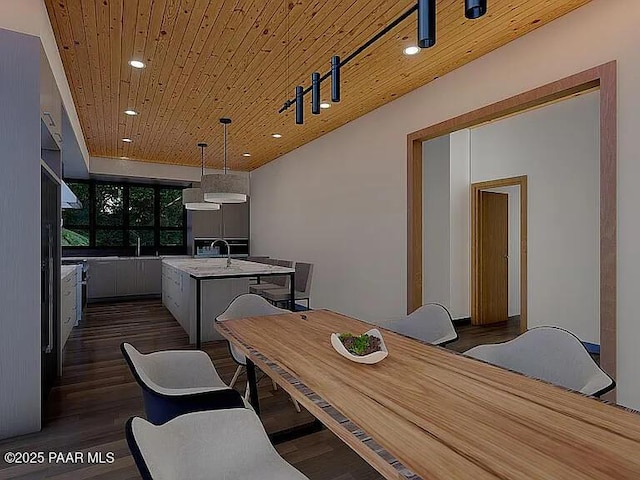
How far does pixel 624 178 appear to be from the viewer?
241 cm

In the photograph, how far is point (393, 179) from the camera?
14.4 ft

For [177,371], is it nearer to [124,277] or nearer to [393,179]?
[393,179]

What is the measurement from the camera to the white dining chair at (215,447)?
3.65 ft

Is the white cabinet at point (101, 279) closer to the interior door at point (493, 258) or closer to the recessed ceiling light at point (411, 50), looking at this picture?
the interior door at point (493, 258)

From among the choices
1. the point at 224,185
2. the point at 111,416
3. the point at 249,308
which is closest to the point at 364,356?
the point at 249,308

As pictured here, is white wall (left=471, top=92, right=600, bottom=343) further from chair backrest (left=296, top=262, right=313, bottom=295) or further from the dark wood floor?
chair backrest (left=296, top=262, right=313, bottom=295)

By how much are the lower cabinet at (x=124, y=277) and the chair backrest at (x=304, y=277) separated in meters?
3.57

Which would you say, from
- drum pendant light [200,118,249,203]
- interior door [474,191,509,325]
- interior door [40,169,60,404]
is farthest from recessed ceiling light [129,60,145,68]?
interior door [474,191,509,325]

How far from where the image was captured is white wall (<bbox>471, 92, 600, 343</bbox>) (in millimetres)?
4316

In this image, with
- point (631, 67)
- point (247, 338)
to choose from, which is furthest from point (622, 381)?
point (247, 338)

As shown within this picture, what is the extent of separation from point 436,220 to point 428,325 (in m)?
2.78

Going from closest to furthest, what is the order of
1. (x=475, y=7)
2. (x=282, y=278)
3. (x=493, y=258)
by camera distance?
(x=475, y=7)
(x=493, y=258)
(x=282, y=278)

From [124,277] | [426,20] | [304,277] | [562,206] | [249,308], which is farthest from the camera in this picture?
[124,277]

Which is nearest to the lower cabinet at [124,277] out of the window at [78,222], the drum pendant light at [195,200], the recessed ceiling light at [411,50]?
the window at [78,222]
